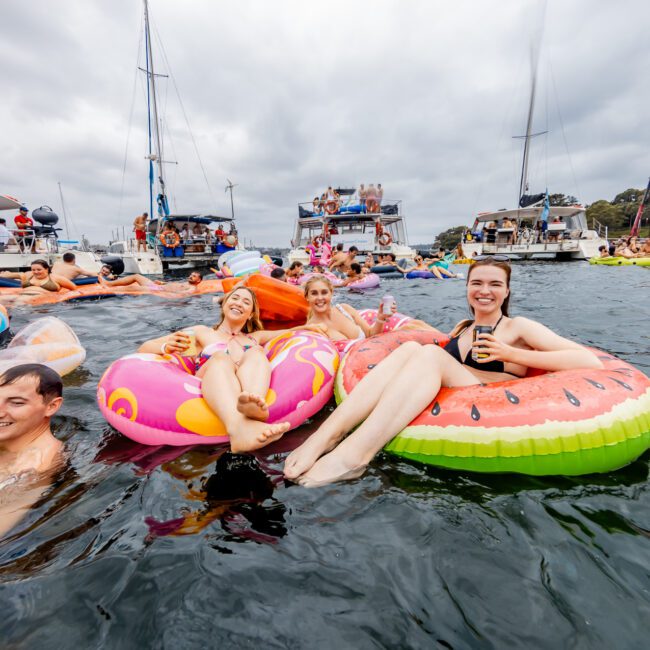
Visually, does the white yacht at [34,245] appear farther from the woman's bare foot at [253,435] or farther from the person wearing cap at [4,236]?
the woman's bare foot at [253,435]

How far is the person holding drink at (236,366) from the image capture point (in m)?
2.19

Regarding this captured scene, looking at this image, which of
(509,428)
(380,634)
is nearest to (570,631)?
(380,634)

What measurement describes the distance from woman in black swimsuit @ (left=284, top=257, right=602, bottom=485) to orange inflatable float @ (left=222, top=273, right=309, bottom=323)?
2289mm

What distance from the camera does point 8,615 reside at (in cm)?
129

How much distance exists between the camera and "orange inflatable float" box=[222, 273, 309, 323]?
14.3 ft

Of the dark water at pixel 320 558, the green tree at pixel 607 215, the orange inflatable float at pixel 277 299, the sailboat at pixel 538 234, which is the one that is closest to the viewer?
the dark water at pixel 320 558

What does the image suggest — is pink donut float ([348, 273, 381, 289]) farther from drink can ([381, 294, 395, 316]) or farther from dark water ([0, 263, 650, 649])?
dark water ([0, 263, 650, 649])

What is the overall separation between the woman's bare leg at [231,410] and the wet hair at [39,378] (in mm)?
838

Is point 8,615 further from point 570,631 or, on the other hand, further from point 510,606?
point 570,631

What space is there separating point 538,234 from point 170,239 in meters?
19.6

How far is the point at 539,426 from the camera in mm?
1979

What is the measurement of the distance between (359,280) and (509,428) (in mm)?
9187

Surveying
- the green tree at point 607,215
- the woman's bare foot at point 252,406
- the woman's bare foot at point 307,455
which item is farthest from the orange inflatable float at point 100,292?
the green tree at point 607,215

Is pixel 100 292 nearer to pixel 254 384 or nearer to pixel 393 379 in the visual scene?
pixel 254 384
